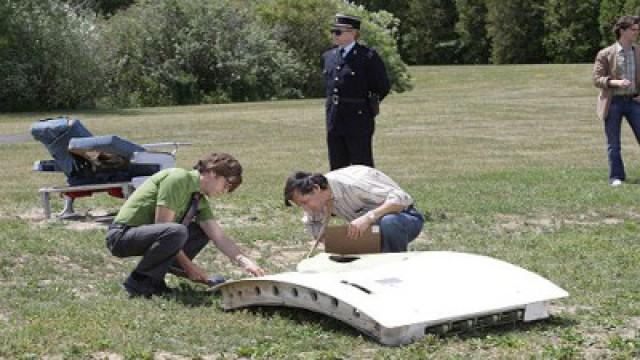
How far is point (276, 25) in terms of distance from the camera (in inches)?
1486

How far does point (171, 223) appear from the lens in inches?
287

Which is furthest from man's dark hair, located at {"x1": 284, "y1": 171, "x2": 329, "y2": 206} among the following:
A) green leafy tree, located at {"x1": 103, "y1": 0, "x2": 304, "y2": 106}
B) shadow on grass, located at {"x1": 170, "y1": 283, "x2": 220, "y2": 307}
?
green leafy tree, located at {"x1": 103, "y1": 0, "x2": 304, "y2": 106}

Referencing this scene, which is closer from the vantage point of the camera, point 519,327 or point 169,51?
point 519,327

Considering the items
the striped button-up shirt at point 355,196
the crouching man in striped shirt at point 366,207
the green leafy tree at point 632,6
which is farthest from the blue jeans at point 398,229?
the green leafy tree at point 632,6

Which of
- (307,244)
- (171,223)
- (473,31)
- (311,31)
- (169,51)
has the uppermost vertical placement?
(171,223)

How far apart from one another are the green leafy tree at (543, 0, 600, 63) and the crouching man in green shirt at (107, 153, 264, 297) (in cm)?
4441

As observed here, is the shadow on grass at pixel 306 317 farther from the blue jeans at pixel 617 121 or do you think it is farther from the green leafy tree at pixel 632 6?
the green leafy tree at pixel 632 6

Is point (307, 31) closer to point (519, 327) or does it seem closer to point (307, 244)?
point (307, 244)

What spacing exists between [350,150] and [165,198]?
153 inches

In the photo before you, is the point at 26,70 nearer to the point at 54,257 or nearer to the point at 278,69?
the point at 278,69

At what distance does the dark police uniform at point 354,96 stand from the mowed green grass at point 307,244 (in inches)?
38.0

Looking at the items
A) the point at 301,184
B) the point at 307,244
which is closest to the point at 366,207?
the point at 301,184

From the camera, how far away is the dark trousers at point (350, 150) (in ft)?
35.7

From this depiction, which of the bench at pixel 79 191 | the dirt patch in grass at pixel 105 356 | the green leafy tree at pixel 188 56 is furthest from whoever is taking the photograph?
the green leafy tree at pixel 188 56
